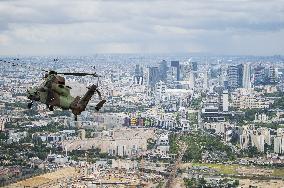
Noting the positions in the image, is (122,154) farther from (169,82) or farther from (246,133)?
(169,82)

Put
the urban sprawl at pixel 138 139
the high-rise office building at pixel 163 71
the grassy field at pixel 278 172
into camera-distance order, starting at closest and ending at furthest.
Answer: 1. the urban sprawl at pixel 138 139
2. the grassy field at pixel 278 172
3. the high-rise office building at pixel 163 71

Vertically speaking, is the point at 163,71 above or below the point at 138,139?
above

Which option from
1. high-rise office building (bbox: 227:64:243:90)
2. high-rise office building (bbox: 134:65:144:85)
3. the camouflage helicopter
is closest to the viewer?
the camouflage helicopter

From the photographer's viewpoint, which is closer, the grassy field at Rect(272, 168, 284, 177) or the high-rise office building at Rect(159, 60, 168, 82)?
the grassy field at Rect(272, 168, 284, 177)

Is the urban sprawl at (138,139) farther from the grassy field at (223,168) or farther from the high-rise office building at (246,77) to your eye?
the high-rise office building at (246,77)

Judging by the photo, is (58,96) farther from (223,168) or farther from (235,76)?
(235,76)

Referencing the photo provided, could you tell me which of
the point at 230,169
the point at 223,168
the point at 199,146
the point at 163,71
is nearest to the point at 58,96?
the point at 230,169

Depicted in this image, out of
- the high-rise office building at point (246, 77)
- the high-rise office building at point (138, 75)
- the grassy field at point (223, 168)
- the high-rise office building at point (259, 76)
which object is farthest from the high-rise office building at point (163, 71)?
the grassy field at point (223, 168)

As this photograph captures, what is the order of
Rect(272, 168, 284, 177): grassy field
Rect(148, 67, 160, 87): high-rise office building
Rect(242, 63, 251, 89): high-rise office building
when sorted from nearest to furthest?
Rect(272, 168, 284, 177): grassy field → Rect(148, 67, 160, 87): high-rise office building → Rect(242, 63, 251, 89): high-rise office building

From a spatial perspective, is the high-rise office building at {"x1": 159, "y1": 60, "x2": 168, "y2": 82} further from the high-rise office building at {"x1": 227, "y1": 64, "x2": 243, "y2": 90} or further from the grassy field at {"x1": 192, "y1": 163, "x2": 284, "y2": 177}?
the grassy field at {"x1": 192, "y1": 163, "x2": 284, "y2": 177}

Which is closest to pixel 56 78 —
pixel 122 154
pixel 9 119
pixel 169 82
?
pixel 122 154

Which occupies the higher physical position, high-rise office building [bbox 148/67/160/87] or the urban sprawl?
high-rise office building [bbox 148/67/160/87]

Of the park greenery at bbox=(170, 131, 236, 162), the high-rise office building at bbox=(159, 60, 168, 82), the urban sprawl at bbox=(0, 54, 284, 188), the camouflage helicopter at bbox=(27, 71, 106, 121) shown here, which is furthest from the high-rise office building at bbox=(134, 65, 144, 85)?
the camouflage helicopter at bbox=(27, 71, 106, 121)
